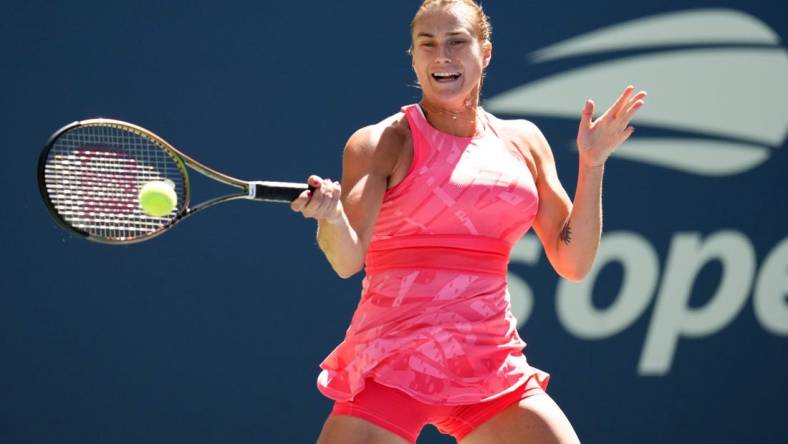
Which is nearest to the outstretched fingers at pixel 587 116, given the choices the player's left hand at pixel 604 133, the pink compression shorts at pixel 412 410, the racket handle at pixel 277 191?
the player's left hand at pixel 604 133

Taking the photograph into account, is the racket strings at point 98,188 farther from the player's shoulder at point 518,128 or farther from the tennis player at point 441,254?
the player's shoulder at point 518,128

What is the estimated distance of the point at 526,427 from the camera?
3.04m

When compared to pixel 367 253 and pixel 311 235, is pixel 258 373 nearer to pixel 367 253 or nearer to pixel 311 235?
pixel 311 235

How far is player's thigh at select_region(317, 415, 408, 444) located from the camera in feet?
9.53

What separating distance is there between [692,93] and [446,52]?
7.67 feet

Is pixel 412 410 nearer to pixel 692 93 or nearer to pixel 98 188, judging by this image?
pixel 98 188

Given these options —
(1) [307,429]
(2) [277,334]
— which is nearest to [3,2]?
(2) [277,334]

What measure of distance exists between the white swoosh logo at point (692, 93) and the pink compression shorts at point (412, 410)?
7.00 ft

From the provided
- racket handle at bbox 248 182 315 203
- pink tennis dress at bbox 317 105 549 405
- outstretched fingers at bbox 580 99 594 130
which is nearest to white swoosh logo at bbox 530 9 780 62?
outstretched fingers at bbox 580 99 594 130

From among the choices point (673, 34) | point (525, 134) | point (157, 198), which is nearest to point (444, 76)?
point (525, 134)

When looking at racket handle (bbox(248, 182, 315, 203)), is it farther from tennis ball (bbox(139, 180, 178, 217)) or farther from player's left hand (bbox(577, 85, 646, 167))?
player's left hand (bbox(577, 85, 646, 167))

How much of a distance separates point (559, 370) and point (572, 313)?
9.2 inches

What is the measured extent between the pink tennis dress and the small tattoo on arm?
170mm

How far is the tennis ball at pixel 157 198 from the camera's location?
2906 mm
